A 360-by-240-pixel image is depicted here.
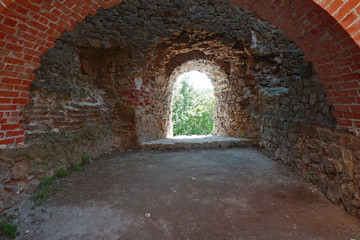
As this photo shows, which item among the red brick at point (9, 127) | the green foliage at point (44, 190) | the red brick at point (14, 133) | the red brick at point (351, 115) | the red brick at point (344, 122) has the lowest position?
the green foliage at point (44, 190)

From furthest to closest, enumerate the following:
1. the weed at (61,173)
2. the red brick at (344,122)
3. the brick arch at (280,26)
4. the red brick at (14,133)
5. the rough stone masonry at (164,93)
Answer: the weed at (61,173), the rough stone masonry at (164,93), the red brick at (14,133), the red brick at (344,122), the brick arch at (280,26)

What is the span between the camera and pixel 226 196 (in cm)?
257

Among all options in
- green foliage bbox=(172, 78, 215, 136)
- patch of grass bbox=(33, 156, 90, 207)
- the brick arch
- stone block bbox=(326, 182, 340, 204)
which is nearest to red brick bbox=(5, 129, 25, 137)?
the brick arch

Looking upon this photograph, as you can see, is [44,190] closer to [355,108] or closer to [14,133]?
[14,133]

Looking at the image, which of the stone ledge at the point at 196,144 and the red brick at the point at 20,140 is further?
the stone ledge at the point at 196,144

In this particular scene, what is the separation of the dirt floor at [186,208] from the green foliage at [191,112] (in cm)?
1426

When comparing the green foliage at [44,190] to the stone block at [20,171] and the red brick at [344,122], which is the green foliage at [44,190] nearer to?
the stone block at [20,171]

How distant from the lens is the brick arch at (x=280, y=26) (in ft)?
5.31

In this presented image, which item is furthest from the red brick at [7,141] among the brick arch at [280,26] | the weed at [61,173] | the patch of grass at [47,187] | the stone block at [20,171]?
the weed at [61,173]

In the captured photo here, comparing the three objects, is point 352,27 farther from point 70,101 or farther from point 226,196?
point 70,101

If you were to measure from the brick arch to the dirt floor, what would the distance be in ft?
3.59

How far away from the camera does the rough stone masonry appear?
2.59 metres

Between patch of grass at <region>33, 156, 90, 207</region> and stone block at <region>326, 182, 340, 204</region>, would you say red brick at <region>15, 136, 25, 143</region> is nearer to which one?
patch of grass at <region>33, 156, 90, 207</region>

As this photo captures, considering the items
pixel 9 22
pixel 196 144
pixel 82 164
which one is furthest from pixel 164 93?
pixel 9 22
